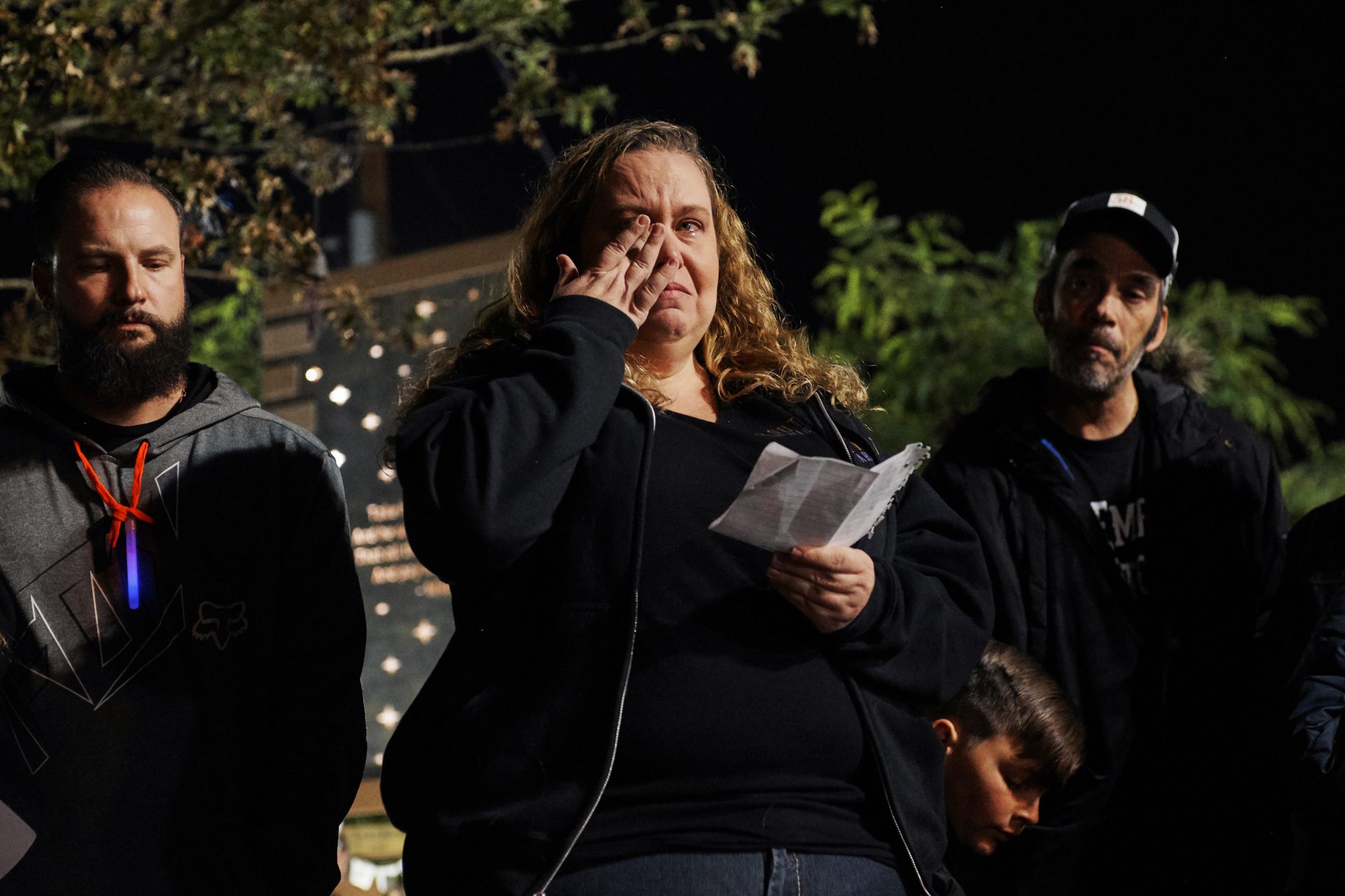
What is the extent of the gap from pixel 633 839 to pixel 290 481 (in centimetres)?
123

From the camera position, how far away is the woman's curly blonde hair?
2748 mm

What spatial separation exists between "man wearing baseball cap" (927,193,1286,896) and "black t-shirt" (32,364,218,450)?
185cm

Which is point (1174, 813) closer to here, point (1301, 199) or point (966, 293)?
point (966, 293)

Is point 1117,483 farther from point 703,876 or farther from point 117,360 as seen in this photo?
point 117,360

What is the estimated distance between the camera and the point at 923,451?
7.77 feet

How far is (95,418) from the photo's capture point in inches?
117

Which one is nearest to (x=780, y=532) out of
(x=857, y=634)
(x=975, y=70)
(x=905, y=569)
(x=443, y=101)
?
(x=857, y=634)

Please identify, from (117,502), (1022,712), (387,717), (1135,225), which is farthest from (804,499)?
(387,717)

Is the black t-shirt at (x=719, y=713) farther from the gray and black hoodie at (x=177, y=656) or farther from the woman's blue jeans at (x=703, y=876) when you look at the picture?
the gray and black hoodie at (x=177, y=656)

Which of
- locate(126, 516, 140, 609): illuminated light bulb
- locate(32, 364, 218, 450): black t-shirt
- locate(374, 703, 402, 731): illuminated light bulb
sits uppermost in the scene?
locate(32, 364, 218, 450): black t-shirt

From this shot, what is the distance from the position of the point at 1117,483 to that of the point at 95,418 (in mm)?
2436

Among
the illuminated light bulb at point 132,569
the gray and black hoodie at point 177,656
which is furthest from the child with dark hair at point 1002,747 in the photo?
the illuminated light bulb at point 132,569

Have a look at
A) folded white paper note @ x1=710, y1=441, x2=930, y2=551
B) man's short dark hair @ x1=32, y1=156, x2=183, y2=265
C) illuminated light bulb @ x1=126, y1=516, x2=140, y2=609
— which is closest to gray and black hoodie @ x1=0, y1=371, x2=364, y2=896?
illuminated light bulb @ x1=126, y1=516, x2=140, y2=609

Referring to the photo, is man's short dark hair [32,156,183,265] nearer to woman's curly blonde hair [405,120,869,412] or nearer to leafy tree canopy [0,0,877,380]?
woman's curly blonde hair [405,120,869,412]
